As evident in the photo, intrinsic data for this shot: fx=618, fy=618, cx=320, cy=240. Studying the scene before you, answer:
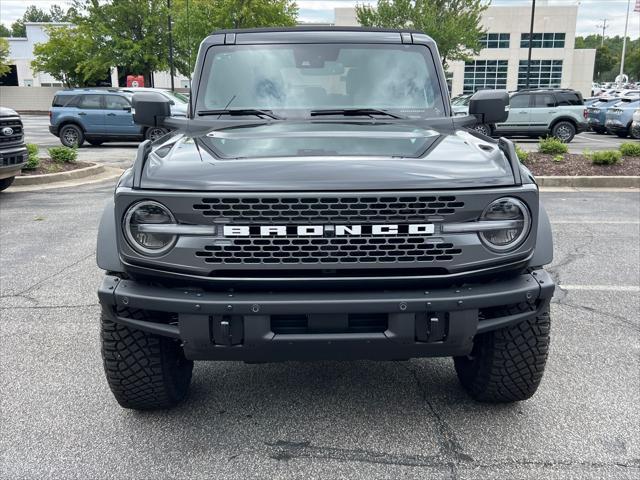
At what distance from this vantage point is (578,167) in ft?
38.6

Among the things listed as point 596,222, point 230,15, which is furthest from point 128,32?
point 596,222

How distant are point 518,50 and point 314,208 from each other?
63975 millimetres

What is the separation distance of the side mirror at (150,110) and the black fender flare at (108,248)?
50.7 inches

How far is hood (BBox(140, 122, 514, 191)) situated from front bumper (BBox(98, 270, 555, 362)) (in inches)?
17.3

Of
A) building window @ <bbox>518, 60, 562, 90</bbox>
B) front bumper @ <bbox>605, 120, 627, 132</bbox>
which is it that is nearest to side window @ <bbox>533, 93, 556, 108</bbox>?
front bumper @ <bbox>605, 120, 627, 132</bbox>

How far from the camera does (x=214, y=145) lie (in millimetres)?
3043

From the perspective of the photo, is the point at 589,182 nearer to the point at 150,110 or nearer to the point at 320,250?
the point at 150,110

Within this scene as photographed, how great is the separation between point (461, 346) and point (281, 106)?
1.94 meters

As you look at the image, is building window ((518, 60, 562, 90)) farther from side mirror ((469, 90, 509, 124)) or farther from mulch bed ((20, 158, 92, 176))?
side mirror ((469, 90, 509, 124))

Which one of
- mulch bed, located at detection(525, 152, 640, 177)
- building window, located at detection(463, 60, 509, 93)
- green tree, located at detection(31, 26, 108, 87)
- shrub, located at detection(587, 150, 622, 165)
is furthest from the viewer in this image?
building window, located at detection(463, 60, 509, 93)

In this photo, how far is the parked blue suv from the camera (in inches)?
702

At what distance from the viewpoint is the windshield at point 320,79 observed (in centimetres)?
385

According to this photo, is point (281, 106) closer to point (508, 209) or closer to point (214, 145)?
point (214, 145)

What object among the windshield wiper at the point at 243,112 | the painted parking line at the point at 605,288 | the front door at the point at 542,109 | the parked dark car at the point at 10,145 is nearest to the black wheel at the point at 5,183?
the parked dark car at the point at 10,145
